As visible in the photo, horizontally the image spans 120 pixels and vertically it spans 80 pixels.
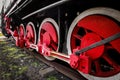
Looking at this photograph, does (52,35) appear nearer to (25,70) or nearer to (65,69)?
(65,69)

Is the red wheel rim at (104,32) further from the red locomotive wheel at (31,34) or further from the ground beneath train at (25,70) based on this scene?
the red locomotive wheel at (31,34)

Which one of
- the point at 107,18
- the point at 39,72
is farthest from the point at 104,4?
the point at 39,72

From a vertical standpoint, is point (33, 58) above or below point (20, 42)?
below

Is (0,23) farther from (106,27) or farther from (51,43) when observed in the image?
(106,27)

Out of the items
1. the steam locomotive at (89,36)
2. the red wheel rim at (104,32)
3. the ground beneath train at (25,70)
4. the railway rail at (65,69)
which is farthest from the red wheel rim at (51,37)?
the red wheel rim at (104,32)

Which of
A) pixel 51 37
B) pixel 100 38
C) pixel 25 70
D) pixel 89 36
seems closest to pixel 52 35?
pixel 51 37

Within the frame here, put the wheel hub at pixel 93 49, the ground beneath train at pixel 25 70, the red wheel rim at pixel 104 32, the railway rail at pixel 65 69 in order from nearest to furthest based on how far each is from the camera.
Result: the red wheel rim at pixel 104 32
the wheel hub at pixel 93 49
the railway rail at pixel 65 69
the ground beneath train at pixel 25 70

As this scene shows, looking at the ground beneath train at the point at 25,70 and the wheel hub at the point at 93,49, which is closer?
the wheel hub at the point at 93,49

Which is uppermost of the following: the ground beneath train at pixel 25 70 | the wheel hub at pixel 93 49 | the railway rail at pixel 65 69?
the wheel hub at pixel 93 49

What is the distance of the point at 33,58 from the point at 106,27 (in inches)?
97.6

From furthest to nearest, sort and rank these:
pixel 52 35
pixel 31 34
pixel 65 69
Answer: pixel 31 34
pixel 52 35
pixel 65 69

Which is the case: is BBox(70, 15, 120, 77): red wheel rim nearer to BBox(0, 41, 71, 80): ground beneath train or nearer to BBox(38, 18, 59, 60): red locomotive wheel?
BBox(38, 18, 59, 60): red locomotive wheel

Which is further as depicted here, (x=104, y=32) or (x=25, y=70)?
(x=25, y=70)

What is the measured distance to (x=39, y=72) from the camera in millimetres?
2932
